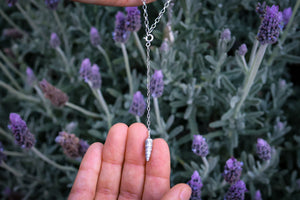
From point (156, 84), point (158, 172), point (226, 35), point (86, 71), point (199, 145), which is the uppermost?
point (226, 35)

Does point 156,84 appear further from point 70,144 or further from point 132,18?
point 70,144

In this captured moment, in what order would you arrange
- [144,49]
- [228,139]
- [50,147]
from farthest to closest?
[50,147]
[144,49]
[228,139]

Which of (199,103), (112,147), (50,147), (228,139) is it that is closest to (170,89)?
(199,103)

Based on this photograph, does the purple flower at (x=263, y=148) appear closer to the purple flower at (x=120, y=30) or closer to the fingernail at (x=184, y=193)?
the fingernail at (x=184, y=193)

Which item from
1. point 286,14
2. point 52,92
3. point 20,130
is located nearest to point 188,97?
point 286,14

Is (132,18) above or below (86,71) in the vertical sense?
above

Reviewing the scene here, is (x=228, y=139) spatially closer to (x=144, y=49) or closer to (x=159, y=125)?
(x=159, y=125)
